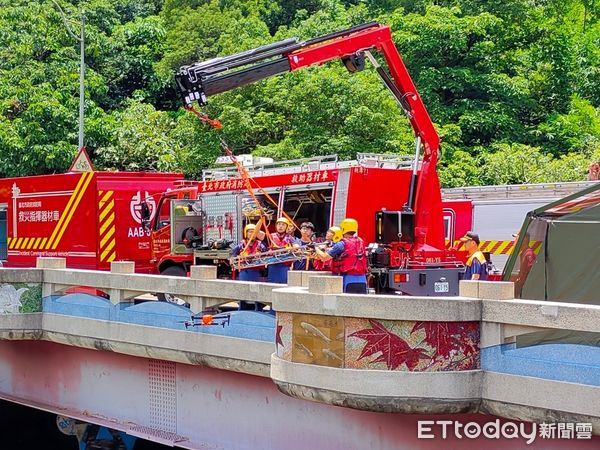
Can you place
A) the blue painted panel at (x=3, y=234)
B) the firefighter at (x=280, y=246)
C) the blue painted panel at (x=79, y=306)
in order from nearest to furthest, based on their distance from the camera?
1. the blue painted panel at (x=79, y=306)
2. the firefighter at (x=280, y=246)
3. the blue painted panel at (x=3, y=234)

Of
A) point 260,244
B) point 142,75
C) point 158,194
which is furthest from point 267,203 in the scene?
point 142,75

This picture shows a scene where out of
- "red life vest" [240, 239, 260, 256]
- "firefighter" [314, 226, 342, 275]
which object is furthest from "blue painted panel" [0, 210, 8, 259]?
"firefighter" [314, 226, 342, 275]

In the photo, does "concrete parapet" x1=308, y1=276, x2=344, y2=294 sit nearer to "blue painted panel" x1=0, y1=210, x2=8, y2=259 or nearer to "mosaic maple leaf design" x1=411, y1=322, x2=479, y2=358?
"mosaic maple leaf design" x1=411, y1=322, x2=479, y2=358

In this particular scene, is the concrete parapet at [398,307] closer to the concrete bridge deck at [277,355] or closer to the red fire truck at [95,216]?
the concrete bridge deck at [277,355]

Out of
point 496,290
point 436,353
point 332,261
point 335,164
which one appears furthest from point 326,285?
point 335,164

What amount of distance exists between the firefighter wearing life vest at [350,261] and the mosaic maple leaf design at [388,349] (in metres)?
2.44

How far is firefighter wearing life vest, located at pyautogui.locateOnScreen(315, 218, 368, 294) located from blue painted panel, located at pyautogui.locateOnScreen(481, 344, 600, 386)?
2.74 metres

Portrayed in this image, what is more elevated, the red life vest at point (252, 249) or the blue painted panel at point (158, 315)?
the red life vest at point (252, 249)

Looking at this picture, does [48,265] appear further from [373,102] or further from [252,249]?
[373,102]

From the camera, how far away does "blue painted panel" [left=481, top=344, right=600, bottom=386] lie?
22.5ft

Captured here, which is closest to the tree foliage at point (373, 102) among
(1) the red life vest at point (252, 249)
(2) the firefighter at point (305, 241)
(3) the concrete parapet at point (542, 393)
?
(2) the firefighter at point (305, 241)

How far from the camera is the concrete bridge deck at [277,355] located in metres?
7.23

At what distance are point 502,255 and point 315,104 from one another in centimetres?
1102

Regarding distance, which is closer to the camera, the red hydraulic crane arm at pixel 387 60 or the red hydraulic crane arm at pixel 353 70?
the red hydraulic crane arm at pixel 353 70
